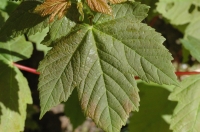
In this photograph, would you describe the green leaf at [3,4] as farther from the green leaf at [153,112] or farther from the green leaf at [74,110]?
the green leaf at [153,112]

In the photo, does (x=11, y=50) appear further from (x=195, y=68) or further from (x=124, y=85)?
(x=195, y=68)

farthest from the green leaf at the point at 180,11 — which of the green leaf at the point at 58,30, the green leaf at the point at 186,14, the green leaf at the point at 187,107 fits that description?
the green leaf at the point at 58,30

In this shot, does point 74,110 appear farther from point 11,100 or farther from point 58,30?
point 58,30

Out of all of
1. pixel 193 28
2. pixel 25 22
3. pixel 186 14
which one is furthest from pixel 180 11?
pixel 25 22

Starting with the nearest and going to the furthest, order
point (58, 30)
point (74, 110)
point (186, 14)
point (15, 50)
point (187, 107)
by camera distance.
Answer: point (58, 30), point (187, 107), point (15, 50), point (74, 110), point (186, 14)

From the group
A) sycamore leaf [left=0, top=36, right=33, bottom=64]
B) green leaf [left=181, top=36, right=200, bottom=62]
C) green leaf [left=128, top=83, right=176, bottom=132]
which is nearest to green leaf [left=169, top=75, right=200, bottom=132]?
green leaf [left=181, top=36, right=200, bottom=62]

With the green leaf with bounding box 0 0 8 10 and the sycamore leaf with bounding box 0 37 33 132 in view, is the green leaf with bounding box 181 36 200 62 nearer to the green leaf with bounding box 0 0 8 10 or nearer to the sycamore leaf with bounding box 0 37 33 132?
the sycamore leaf with bounding box 0 37 33 132
